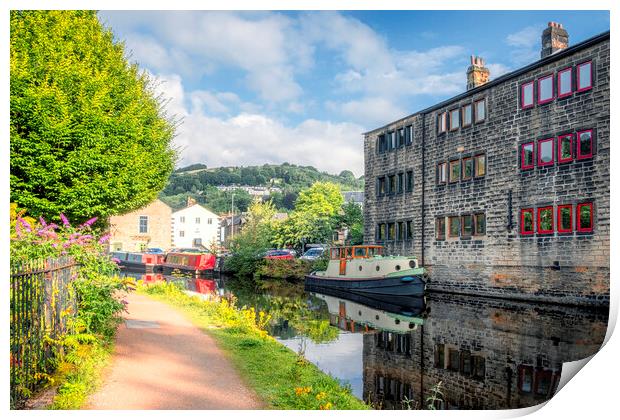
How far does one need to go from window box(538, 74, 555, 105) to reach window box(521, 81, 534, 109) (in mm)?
433

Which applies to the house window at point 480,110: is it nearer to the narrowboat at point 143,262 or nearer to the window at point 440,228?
the window at point 440,228

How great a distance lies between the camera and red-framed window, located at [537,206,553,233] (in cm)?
1822

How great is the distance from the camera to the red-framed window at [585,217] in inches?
648

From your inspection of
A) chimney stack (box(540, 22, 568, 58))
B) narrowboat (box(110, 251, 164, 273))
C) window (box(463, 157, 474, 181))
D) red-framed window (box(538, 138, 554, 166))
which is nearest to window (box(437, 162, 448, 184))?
window (box(463, 157, 474, 181))

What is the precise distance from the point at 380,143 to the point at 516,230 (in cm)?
1017

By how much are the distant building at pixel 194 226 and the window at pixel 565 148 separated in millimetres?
45912

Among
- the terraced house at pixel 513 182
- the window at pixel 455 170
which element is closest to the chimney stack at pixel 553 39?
the terraced house at pixel 513 182

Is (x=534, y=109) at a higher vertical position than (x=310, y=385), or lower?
higher

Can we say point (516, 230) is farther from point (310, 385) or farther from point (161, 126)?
point (310, 385)

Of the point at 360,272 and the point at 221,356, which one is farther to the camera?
the point at 360,272

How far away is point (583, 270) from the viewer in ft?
53.3

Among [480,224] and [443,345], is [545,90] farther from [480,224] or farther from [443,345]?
[443,345]

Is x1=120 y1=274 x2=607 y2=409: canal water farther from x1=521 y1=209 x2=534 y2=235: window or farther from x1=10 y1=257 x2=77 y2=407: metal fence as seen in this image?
x1=10 y1=257 x2=77 y2=407: metal fence

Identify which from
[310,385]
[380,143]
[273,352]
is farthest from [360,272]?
[310,385]
